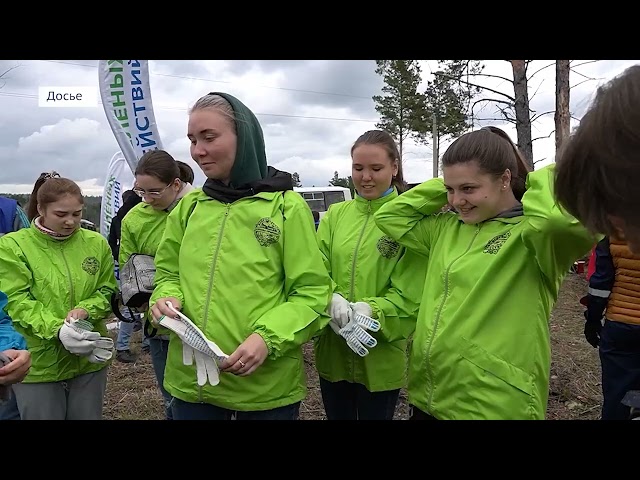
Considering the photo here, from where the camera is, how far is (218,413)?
75.2 inches

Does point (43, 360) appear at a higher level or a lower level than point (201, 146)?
lower

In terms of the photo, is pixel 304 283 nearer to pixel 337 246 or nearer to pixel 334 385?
pixel 337 246

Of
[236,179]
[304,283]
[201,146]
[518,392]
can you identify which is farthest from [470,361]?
[201,146]

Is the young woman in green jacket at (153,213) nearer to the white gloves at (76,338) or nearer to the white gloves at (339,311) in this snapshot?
the white gloves at (76,338)

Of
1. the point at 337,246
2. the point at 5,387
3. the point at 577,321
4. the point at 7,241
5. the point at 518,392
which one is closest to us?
the point at 518,392

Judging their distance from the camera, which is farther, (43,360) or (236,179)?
(43,360)

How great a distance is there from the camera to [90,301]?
2646 mm

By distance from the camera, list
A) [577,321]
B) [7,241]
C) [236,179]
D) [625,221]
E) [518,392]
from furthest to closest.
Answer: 1. [577,321]
2. [7,241]
3. [236,179]
4. [518,392]
5. [625,221]

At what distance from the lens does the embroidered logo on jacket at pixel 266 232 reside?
6.19 feet

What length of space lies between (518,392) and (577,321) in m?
6.38

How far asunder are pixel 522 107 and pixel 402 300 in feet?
28.7

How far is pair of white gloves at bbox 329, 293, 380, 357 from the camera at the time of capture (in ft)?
6.50

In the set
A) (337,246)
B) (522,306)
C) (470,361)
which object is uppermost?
(337,246)

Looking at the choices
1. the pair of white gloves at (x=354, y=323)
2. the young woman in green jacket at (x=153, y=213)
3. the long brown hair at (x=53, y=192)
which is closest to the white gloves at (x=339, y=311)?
the pair of white gloves at (x=354, y=323)
